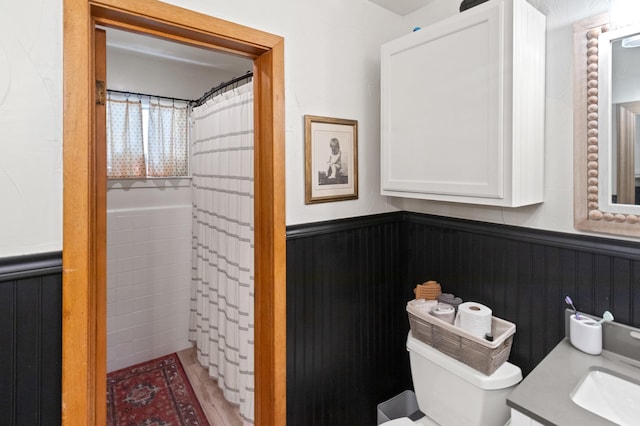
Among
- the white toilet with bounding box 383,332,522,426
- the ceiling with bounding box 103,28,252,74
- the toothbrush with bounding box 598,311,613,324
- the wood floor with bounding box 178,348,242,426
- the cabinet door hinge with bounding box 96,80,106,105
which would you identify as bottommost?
the wood floor with bounding box 178,348,242,426

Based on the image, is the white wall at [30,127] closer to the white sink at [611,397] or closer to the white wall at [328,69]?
the white wall at [328,69]

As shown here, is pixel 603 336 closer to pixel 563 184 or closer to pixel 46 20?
pixel 563 184

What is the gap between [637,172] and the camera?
112cm

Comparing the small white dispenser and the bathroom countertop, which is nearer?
the bathroom countertop

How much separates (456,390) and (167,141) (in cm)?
253

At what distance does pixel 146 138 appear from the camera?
2576mm

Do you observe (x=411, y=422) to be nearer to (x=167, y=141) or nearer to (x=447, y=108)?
(x=447, y=108)

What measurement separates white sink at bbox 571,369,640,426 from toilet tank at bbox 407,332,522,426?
290 millimetres

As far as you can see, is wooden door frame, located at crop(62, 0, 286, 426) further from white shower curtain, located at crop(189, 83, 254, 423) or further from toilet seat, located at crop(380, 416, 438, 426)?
toilet seat, located at crop(380, 416, 438, 426)

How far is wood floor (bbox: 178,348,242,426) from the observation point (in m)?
2.13

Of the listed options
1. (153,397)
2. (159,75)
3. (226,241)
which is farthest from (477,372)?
(159,75)

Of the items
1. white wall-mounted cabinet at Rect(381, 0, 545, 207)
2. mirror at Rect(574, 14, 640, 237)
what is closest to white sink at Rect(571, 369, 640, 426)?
mirror at Rect(574, 14, 640, 237)

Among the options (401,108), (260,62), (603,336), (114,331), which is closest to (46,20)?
(260,62)

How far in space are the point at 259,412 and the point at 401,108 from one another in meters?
1.53
